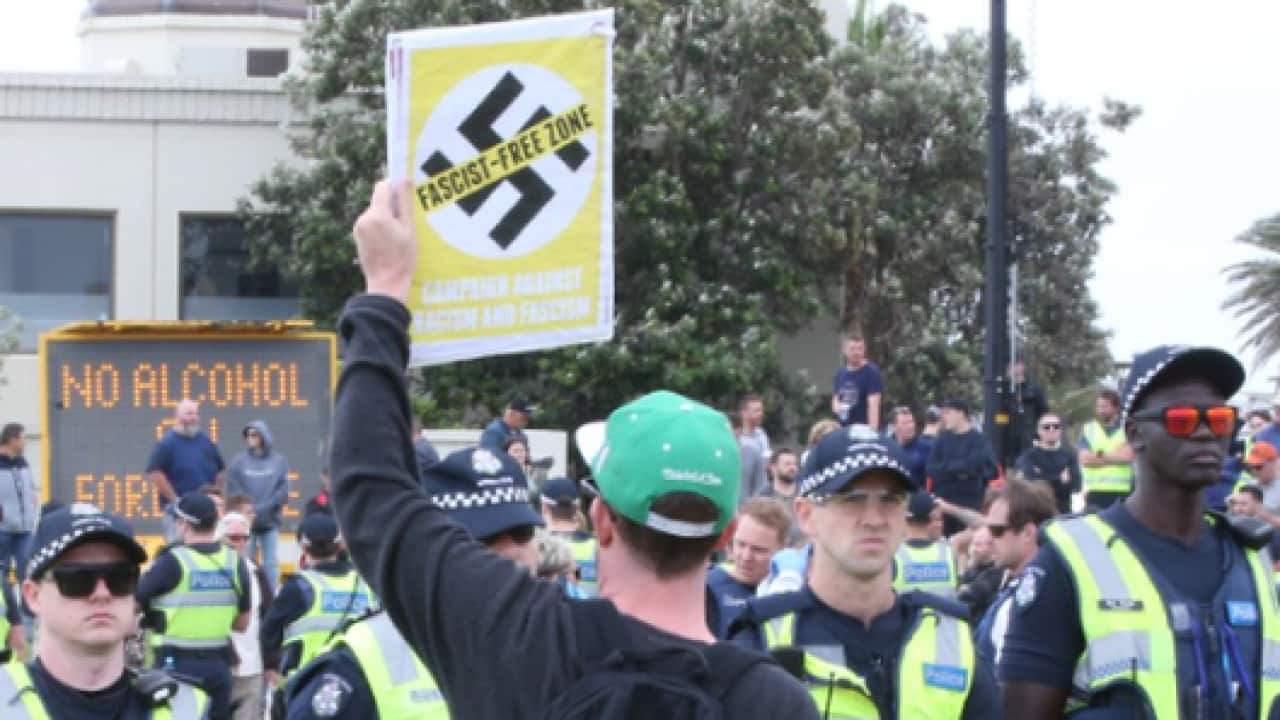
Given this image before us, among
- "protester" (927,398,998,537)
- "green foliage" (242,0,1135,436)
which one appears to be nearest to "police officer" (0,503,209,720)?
"protester" (927,398,998,537)

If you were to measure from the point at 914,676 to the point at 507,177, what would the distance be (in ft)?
5.14

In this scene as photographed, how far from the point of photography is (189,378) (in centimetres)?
2164

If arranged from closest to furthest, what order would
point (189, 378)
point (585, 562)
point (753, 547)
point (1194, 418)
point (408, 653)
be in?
point (1194, 418)
point (408, 653)
point (753, 547)
point (585, 562)
point (189, 378)

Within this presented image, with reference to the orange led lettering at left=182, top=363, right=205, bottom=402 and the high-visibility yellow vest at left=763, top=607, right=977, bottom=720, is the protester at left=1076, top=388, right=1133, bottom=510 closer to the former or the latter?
the orange led lettering at left=182, top=363, right=205, bottom=402

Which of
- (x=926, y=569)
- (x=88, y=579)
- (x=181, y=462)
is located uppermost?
(x=88, y=579)

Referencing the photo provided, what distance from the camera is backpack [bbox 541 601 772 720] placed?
3361 mm

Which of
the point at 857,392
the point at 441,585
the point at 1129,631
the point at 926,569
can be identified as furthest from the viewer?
the point at 857,392

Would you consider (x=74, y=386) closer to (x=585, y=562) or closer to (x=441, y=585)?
(x=585, y=562)

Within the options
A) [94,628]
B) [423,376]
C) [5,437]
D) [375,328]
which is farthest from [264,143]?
[375,328]

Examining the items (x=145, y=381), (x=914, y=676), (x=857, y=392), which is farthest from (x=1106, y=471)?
(x=914, y=676)

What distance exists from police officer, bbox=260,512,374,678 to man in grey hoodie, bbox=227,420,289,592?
7.76 metres

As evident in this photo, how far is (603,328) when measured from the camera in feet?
18.7

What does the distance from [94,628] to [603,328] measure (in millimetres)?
1489

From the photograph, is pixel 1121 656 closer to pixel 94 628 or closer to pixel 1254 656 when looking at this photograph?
pixel 1254 656
